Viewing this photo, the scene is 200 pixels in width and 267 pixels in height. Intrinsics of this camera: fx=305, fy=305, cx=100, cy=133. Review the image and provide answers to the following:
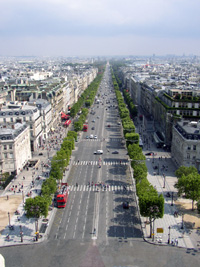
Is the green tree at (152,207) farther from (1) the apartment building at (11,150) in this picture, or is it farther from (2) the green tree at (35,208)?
(1) the apartment building at (11,150)

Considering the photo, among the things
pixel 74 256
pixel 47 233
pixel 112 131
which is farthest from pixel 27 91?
pixel 74 256

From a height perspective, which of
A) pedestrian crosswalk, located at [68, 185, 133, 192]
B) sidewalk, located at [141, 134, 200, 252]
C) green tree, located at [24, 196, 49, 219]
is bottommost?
sidewalk, located at [141, 134, 200, 252]

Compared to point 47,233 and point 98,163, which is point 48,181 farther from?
point 98,163

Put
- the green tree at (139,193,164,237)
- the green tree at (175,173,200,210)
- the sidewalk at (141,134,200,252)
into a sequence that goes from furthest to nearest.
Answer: the green tree at (175,173,200,210) → the green tree at (139,193,164,237) → the sidewalk at (141,134,200,252)

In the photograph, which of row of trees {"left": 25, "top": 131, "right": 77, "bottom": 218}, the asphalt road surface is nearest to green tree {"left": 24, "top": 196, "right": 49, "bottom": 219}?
row of trees {"left": 25, "top": 131, "right": 77, "bottom": 218}

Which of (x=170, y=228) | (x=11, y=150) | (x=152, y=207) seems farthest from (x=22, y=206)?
(x=170, y=228)

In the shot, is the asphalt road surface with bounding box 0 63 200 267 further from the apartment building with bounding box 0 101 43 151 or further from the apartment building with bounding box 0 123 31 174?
the apartment building with bounding box 0 101 43 151

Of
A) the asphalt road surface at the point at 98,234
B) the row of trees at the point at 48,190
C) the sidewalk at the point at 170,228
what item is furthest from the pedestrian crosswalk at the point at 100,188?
the sidewalk at the point at 170,228

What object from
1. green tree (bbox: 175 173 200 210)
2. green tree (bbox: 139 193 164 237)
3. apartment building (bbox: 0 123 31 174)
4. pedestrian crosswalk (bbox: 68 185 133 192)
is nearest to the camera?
green tree (bbox: 139 193 164 237)

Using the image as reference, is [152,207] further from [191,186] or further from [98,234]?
[191,186]
